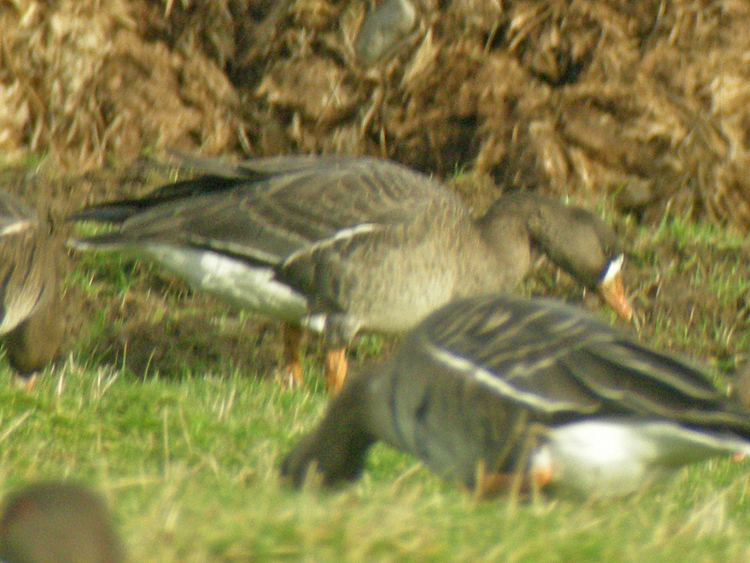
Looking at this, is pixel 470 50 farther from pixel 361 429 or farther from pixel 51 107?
pixel 361 429

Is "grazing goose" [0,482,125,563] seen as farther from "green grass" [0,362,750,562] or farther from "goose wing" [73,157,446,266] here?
"goose wing" [73,157,446,266]

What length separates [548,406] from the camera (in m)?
3.70

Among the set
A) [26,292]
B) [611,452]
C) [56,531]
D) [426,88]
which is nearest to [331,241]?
[26,292]

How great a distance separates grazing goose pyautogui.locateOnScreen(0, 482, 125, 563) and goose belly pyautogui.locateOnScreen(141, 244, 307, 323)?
4.11 meters

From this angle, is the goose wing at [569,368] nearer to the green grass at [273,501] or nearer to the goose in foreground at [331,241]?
the green grass at [273,501]

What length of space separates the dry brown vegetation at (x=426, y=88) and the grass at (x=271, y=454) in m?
0.65

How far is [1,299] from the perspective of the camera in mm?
6164

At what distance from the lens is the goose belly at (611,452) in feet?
12.0

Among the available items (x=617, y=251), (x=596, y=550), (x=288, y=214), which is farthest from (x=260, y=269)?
(x=596, y=550)

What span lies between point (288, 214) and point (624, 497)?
3194 millimetres

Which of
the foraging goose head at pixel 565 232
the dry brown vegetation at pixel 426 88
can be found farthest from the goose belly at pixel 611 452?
the dry brown vegetation at pixel 426 88

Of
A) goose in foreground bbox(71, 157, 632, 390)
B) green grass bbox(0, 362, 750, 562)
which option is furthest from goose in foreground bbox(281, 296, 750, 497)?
goose in foreground bbox(71, 157, 632, 390)

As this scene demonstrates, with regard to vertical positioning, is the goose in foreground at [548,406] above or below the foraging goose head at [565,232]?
above

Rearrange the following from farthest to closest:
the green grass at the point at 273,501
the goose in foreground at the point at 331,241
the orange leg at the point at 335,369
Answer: the orange leg at the point at 335,369 < the goose in foreground at the point at 331,241 < the green grass at the point at 273,501
